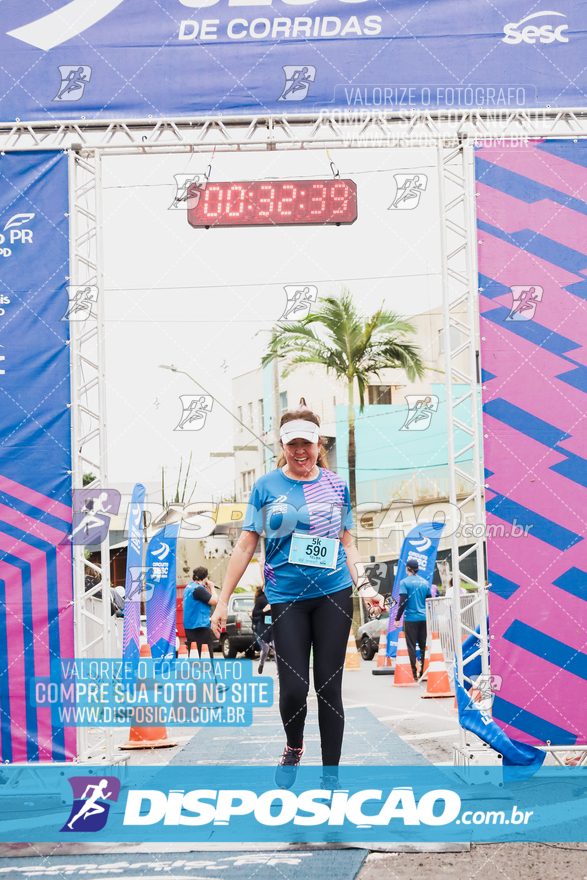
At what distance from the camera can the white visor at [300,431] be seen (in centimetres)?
412

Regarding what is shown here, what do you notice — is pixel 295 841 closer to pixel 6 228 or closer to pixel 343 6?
pixel 6 228

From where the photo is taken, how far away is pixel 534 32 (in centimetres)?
533

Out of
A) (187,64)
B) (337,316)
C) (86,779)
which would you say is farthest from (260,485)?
(337,316)

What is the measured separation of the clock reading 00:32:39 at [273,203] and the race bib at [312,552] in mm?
2254

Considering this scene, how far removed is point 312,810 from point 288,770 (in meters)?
0.20

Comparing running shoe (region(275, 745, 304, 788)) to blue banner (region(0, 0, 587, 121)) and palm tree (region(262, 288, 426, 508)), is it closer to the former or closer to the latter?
blue banner (region(0, 0, 587, 121))

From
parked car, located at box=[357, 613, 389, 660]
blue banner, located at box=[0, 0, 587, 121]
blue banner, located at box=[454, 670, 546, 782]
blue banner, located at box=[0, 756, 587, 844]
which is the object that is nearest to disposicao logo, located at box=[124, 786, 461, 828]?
blue banner, located at box=[0, 756, 587, 844]

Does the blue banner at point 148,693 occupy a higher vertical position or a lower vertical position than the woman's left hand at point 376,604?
lower

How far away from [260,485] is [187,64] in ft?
9.34

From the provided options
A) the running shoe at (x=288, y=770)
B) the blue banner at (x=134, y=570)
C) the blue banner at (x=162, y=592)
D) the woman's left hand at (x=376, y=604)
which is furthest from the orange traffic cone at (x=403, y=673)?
the woman's left hand at (x=376, y=604)

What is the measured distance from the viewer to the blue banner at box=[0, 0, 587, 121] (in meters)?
5.30

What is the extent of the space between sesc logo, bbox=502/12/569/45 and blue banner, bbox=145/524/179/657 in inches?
253

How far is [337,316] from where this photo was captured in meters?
18.9

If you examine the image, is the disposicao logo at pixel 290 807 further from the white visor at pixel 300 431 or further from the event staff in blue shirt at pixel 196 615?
the event staff in blue shirt at pixel 196 615
